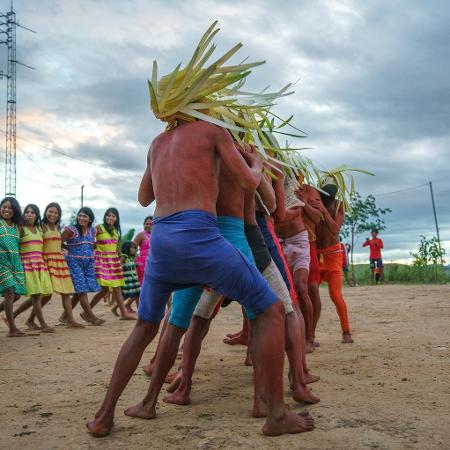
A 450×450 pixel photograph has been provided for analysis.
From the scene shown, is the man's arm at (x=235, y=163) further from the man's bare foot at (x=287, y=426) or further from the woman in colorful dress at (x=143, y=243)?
the woman in colorful dress at (x=143, y=243)

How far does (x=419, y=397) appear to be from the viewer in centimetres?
364

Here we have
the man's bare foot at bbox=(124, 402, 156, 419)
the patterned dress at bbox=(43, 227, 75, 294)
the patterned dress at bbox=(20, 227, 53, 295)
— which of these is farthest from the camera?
the patterned dress at bbox=(43, 227, 75, 294)

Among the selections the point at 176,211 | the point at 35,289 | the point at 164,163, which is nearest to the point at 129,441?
the point at 176,211

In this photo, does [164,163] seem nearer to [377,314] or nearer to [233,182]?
[233,182]

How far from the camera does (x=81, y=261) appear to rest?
8688 mm

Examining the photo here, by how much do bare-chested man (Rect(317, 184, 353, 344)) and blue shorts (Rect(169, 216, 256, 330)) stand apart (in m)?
2.89

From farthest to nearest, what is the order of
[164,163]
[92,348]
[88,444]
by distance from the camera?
[92,348], [164,163], [88,444]

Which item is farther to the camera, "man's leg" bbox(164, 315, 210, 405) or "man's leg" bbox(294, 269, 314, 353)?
"man's leg" bbox(294, 269, 314, 353)

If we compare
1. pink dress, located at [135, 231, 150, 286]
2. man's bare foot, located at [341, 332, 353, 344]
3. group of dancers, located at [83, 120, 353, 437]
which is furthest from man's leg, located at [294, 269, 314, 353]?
pink dress, located at [135, 231, 150, 286]

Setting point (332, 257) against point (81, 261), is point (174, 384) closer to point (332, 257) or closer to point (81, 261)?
point (332, 257)

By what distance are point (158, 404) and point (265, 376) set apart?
3.32 feet

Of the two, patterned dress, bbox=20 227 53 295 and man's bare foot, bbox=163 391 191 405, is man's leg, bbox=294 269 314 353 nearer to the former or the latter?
man's bare foot, bbox=163 391 191 405

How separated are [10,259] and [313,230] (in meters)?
3.98

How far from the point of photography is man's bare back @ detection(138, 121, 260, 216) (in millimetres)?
2973
